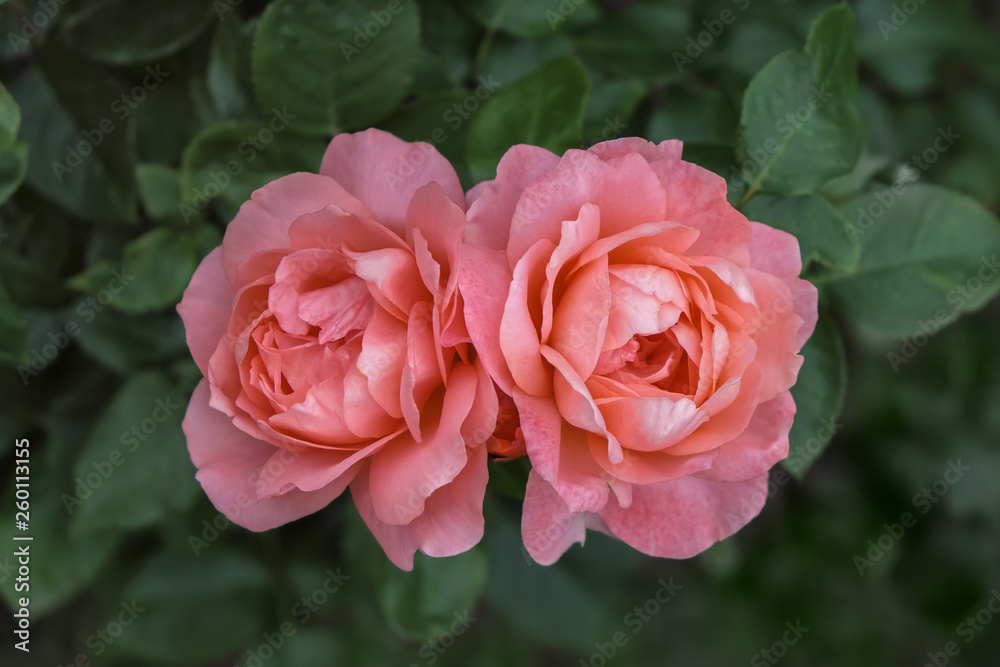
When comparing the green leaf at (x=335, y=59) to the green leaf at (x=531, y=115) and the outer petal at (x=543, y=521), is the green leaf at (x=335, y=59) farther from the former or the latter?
the outer petal at (x=543, y=521)

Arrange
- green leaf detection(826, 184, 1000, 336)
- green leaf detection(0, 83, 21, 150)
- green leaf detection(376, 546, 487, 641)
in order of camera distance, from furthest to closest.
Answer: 1. green leaf detection(376, 546, 487, 641)
2. green leaf detection(826, 184, 1000, 336)
3. green leaf detection(0, 83, 21, 150)

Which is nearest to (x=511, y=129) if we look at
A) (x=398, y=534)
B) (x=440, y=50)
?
(x=440, y=50)

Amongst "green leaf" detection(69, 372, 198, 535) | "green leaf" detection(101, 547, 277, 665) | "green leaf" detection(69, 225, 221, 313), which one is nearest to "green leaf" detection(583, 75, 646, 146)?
"green leaf" detection(69, 225, 221, 313)

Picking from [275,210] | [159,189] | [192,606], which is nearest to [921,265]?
[275,210]

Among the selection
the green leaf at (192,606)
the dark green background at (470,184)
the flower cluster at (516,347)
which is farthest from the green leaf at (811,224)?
the green leaf at (192,606)

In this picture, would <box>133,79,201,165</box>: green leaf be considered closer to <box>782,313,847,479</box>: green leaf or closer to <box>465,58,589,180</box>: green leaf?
<box>465,58,589,180</box>: green leaf

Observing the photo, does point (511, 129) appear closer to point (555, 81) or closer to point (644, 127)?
point (555, 81)
